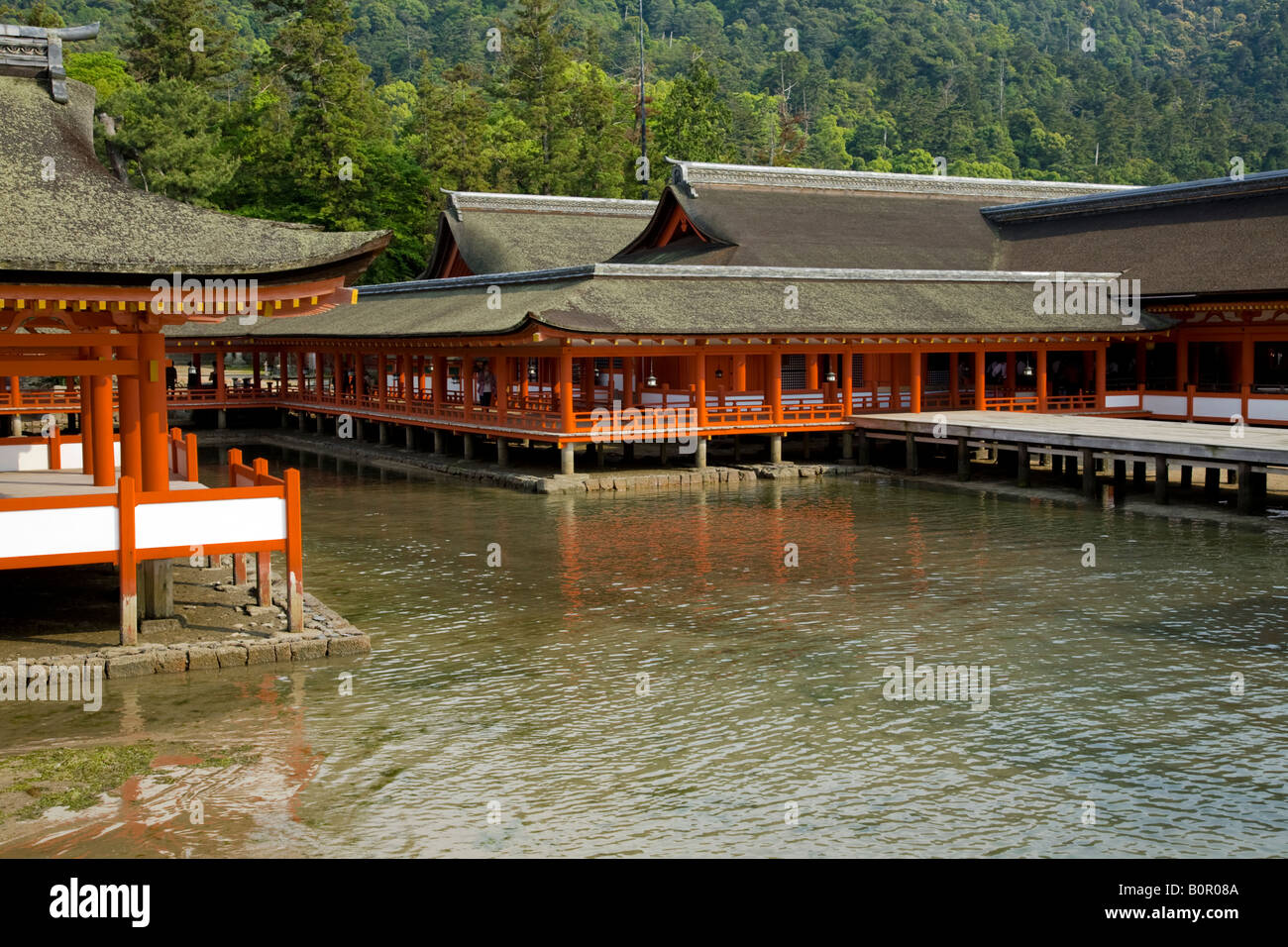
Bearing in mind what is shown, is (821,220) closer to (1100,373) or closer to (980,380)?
(980,380)

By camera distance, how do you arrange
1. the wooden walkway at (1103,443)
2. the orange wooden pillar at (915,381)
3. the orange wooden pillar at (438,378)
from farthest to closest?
the orange wooden pillar at (438,378) → the orange wooden pillar at (915,381) → the wooden walkway at (1103,443)

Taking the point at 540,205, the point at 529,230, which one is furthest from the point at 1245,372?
the point at 540,205

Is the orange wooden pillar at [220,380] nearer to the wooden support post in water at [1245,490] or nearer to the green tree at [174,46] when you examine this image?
the wooden support post in water at [1245,490]

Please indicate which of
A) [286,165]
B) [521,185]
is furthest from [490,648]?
[521,185]

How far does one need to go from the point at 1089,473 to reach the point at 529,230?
28.1 metres

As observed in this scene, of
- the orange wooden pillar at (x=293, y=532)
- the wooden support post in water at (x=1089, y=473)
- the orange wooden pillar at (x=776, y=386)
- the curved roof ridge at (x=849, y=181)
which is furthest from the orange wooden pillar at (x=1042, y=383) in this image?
the orange wooden pillar at (x=293, y=532)

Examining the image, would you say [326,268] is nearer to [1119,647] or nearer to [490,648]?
[490,648]

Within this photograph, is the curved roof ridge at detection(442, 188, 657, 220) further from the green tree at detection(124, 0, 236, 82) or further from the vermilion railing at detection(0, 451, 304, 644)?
the vermilion railing at detection(0, 451, 304, 644)

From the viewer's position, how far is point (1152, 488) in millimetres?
30578

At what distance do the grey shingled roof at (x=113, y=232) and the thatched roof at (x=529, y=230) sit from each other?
31434 mm

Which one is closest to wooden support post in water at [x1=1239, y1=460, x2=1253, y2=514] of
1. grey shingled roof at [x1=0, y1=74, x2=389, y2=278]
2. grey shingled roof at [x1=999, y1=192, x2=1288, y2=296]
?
grey shingled roof at [x1=999, y1=192, x2=1288, y2=296]

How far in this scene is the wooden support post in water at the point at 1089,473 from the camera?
94.0ft

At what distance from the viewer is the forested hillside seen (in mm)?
71188

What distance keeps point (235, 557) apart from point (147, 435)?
289 cm
